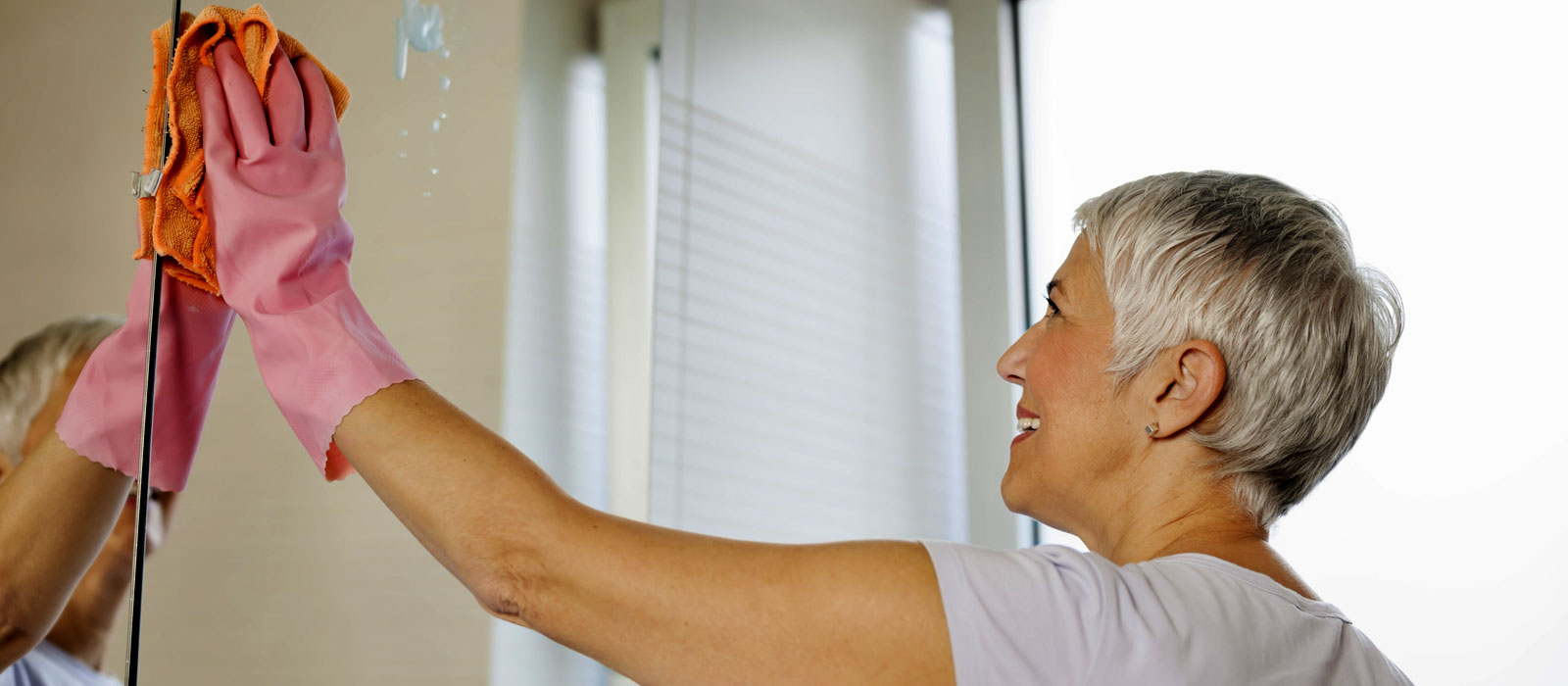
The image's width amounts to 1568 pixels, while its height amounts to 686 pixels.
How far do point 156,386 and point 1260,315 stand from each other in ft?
1.89

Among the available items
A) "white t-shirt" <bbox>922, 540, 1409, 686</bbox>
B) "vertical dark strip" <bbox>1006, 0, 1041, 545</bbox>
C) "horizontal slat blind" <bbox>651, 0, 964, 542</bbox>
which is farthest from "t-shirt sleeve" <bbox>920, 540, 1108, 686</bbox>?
"vertical dark strip" <bbox>1006, 0, 1041, 545</bbox>

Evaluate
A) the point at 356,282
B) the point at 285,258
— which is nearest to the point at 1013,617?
the point at 285,258

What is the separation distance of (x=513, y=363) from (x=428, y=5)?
0.40 m

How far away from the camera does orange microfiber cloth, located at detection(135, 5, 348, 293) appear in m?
0.61

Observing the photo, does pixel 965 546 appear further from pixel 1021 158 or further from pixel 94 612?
pixel 1021 158

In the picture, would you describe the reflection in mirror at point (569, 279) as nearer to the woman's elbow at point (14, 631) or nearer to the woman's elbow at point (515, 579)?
the woman's elbow at point (14, 631)

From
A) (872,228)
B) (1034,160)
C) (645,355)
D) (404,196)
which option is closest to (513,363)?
(645,355)

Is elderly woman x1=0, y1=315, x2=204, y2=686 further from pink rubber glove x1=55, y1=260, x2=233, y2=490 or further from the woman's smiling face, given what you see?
the woman's smiling face

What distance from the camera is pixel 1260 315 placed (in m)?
0.72

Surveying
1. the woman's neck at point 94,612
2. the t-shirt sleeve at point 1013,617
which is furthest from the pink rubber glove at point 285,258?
the t-shirt sleeve at point 1013,617

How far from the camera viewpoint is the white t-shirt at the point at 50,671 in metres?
0.57

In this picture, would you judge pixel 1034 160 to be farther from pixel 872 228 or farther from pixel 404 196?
pixel 404 196

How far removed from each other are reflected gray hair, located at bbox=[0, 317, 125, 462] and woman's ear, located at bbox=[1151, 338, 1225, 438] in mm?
547

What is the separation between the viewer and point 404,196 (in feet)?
2.89
